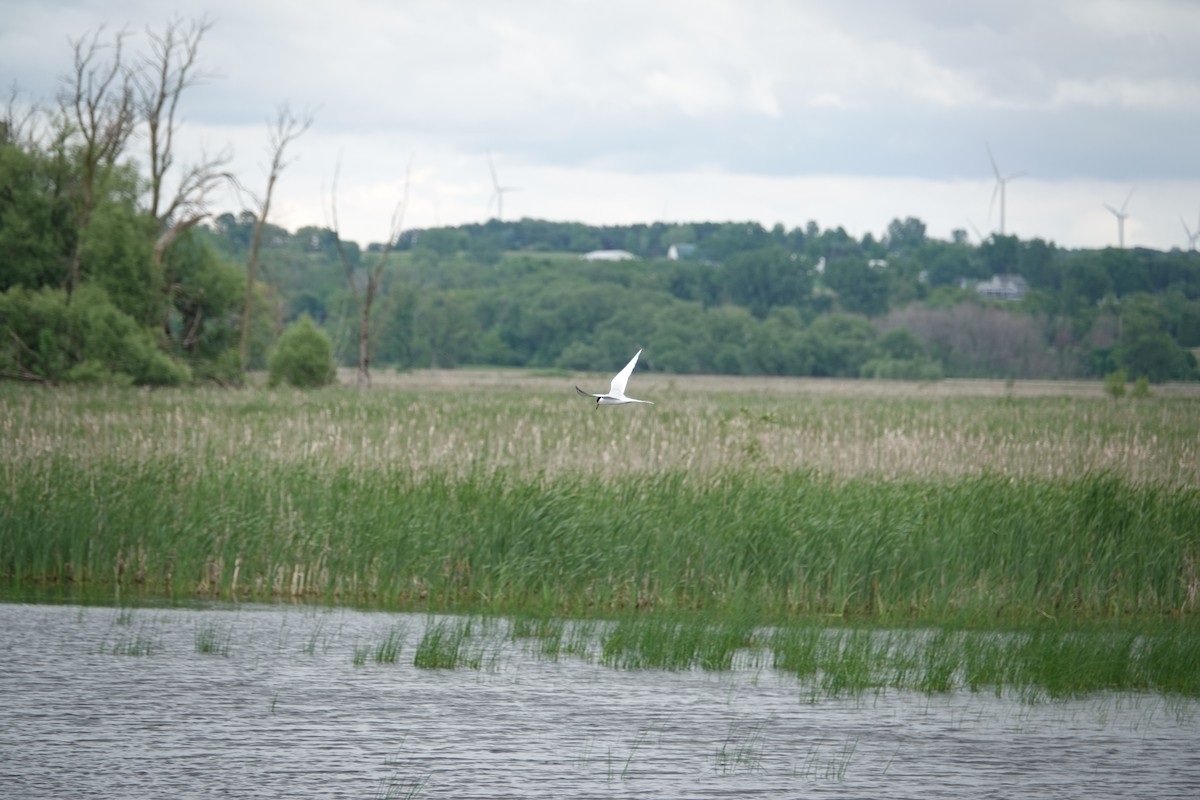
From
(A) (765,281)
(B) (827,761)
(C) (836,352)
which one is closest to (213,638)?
(B) (827,761)

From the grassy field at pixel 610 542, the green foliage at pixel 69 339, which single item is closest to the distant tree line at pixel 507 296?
the green foliage at pixel 69 339

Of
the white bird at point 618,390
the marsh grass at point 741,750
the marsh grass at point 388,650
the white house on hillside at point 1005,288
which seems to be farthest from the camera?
the white house on hillside at point 1005,288

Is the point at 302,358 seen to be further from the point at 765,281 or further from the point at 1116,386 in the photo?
the point at 765,281

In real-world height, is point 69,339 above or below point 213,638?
above

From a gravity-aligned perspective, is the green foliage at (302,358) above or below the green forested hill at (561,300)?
below

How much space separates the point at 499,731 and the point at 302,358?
48686mm

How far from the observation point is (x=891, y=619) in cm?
1692

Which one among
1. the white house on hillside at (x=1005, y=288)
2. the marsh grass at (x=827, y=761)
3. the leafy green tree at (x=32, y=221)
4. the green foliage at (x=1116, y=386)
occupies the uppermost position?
the white house on hillside at (x=1005, y=288)

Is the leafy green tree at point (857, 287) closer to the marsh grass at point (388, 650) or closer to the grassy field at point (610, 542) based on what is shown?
the grassy field at point (610, 542)

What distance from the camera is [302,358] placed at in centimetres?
5828

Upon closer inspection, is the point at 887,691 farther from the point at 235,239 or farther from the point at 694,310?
the point at 235,239

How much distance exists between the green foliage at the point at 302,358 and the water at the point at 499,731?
4449cm

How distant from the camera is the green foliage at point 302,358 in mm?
58281

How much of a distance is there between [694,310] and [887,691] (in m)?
110
